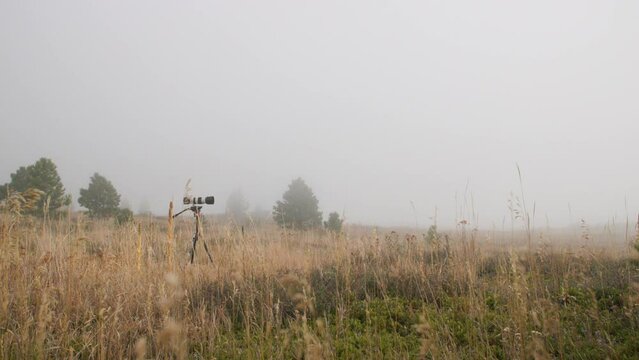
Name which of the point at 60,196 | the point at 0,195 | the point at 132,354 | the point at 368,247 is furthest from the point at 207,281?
the point at 0,195

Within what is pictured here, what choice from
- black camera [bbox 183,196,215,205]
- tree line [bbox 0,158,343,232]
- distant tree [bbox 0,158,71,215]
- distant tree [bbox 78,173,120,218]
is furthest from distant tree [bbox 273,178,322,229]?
black camera [bbox 183,196,215,205]

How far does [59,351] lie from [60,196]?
76.7ft

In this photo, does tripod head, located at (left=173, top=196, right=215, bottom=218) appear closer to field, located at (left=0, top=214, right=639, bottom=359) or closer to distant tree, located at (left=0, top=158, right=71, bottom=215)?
field, located at (left=0, top=214, right=639, bottom=359)

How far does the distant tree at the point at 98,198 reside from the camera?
25656 millimetres

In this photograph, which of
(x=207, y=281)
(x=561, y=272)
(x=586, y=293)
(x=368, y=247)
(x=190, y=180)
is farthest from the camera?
(x=368, y=247)

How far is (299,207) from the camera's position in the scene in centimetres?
2703

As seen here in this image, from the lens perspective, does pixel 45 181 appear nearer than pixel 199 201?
No

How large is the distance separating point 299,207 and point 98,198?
14462mm

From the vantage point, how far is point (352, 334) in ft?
13.0

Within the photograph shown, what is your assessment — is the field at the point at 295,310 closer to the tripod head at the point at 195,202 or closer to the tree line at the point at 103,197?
the tripod head at the point at 195,202

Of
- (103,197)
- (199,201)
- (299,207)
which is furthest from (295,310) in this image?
(103,197)

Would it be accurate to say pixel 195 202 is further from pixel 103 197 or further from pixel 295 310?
pixel 103 197

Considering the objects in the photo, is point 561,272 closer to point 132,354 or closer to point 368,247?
point 368,247

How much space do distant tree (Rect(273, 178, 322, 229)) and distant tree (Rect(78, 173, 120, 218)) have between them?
11.9 m
